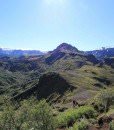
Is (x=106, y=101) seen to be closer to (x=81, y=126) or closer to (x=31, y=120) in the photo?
(x=81, y=126)

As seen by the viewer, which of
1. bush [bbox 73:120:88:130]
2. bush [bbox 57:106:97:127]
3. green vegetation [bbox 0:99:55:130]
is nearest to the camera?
green vegetation [bbox 0:99:55:130]

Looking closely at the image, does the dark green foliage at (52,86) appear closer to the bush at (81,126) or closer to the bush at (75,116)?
the bush at (75,116)

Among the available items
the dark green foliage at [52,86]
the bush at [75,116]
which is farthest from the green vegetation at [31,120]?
the dark green foliage at [52,86]

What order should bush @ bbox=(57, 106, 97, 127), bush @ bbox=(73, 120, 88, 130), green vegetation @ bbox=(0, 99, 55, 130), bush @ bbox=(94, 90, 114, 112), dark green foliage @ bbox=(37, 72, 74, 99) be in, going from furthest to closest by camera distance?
dark green foliage @ bbox=(37, 72, 74, 99)
bush @ bbox=(94, 90, 114, 112)
bush @ bbox=(57, 106, 97, 127)
bush @ bbox=(73, 120, 88, 130)
green vegetation @ bbox=(0, 99, 55, 130)

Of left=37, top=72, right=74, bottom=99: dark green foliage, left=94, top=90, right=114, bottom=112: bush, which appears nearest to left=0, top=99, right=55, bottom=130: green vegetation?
left=94, top=90, right=114, bottom=112: bush

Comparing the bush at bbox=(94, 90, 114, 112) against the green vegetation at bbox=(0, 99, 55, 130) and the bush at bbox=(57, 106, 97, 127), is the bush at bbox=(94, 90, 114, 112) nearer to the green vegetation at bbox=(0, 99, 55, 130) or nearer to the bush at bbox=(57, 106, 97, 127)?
the bush at bbox=(57, 106, 97, 127)

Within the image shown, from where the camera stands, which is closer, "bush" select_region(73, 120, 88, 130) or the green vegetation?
the green vegetation

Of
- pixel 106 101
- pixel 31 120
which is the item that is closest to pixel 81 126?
pixel 31 120

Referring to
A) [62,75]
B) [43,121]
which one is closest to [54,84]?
[62,75]

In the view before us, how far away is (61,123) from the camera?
246 ft

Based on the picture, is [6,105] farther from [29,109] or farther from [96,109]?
[96,109]

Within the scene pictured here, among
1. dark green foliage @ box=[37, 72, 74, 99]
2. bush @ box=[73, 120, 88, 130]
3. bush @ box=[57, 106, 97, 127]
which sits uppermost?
bush @ box=[73, 120, 88, 130]

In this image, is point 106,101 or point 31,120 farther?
point 106,101

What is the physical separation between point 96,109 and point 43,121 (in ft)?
92.6
